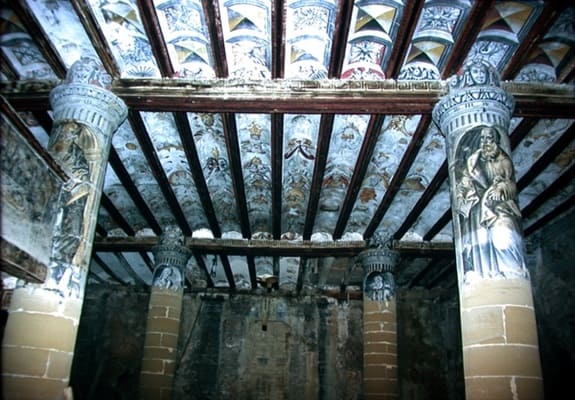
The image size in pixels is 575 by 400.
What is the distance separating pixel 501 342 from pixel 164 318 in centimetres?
675

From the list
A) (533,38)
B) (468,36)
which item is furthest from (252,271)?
(533,38)

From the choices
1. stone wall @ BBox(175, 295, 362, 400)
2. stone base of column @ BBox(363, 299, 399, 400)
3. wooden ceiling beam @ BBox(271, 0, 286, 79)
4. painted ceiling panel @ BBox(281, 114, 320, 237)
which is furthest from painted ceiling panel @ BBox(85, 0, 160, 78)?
stone wall @ BBox(175, 295, 362, 400)

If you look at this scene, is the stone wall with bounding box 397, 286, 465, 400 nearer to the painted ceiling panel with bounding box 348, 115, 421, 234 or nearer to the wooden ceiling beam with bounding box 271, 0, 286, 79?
the painted ceiling panel with bounding box 348, 115, 421, 234

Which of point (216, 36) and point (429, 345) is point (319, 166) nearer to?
point (216, 36)

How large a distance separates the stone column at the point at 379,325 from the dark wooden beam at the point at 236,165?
271cm

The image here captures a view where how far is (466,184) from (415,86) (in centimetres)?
133

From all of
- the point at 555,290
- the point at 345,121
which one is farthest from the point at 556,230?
the point at 345,121

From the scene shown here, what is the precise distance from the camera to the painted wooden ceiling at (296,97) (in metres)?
4.81

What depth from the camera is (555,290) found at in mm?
8836

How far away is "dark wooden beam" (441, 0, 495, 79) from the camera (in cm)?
452

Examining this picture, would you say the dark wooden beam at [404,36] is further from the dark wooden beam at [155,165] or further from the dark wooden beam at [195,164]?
the dark wooden beam at [155,165]

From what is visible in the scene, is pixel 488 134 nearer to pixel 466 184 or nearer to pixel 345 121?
pixel 466 184

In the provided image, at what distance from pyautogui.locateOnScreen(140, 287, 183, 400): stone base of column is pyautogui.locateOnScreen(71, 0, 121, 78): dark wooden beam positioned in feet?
17.2

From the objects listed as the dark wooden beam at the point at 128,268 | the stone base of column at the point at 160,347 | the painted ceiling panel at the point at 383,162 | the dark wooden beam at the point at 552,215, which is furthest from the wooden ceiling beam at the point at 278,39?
the dark wooden beam at the point at 128,268
